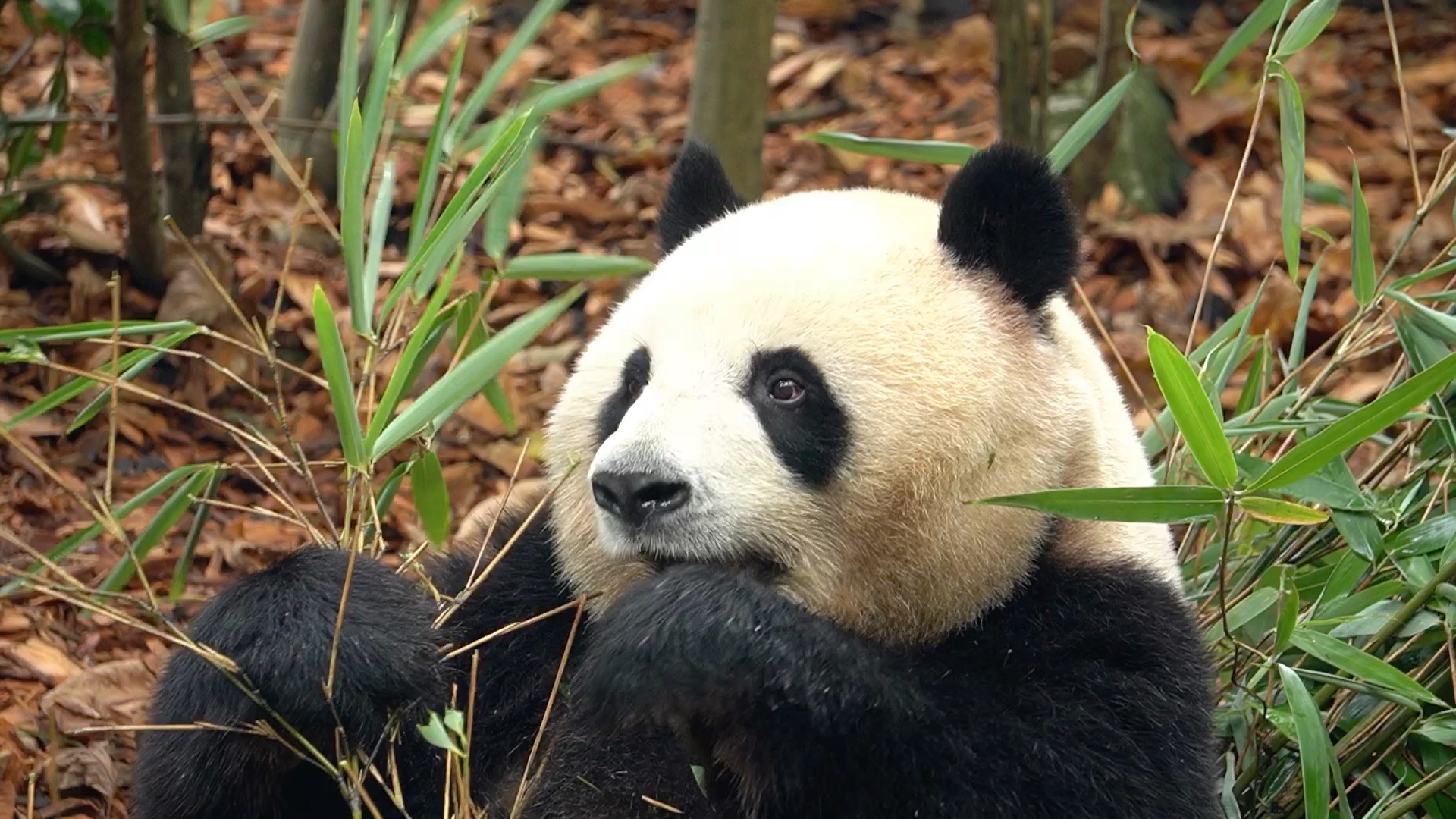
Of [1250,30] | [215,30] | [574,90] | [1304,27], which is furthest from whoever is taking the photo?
[215,30]

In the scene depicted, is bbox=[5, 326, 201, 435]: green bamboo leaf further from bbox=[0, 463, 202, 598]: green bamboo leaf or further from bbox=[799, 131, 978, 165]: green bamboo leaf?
bbox=[799, 131, 978, 165]: green bamboo leaf

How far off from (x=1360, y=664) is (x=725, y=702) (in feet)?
3.70

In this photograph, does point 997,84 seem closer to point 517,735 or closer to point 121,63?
point 121,63

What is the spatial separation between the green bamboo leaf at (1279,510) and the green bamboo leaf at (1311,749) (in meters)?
0.32

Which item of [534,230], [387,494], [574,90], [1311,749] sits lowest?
[534,230]

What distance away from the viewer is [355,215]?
2756 millimetres

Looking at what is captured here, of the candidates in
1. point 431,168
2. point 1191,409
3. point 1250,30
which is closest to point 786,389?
point 1191,409

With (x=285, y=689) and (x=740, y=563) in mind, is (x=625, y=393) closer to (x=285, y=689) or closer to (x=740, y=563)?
(x=740, y=563)

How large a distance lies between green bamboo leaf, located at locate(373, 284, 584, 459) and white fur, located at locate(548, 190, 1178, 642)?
0.18 m

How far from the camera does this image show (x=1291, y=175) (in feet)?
11.1

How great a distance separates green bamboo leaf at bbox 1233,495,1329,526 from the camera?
2.59m

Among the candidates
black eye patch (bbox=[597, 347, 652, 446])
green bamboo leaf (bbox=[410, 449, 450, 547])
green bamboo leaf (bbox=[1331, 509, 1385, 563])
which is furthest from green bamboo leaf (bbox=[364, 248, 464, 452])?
green bamboo leaf (bbox=[1331, 509, 1385, 563])

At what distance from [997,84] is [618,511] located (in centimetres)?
306

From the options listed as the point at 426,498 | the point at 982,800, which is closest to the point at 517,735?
the point at 426,498
